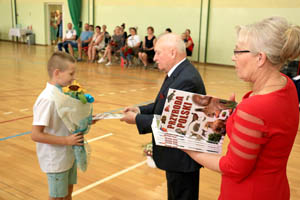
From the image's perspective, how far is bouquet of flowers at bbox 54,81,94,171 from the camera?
2012 mm

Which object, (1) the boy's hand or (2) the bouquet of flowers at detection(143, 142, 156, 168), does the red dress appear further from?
(2) the bouquet of flowers at detection(143, 142, 156, 168)

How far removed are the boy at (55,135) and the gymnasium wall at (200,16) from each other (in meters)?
10.7

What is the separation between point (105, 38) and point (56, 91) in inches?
508

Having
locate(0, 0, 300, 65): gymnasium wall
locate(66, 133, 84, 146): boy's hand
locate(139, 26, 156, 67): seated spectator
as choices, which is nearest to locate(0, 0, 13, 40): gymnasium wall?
locate(0, 0, 300, 65): gymnasium wall

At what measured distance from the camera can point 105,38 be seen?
47.6 feet

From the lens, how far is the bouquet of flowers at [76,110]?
2.01m

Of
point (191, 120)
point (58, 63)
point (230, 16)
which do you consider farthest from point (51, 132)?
point (230, 16)

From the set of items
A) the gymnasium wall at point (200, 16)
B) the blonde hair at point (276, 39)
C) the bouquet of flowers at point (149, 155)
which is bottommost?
the bouquet of flowers at point (149, 155)

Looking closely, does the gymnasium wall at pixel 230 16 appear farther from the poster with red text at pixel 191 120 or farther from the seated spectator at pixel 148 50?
the poster with red text at pixel 191 120

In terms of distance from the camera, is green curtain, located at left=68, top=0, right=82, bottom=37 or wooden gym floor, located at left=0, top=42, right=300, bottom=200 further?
green curtain, located at left=68, top=0, right=82, bottom=37

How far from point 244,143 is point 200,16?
13.4 m

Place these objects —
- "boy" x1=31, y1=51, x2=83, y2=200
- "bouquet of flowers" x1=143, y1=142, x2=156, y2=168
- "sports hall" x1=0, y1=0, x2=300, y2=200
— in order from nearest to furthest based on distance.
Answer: "boy" x1=31, y1=51, x2=83, y2=200 < "sports hall" x1=0, y1=0, x2=300, y2=200 < "bouquet of flowers" x1=143, y1=142, x2=156, y2=168

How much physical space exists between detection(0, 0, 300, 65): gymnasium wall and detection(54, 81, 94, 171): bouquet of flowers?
10.7m

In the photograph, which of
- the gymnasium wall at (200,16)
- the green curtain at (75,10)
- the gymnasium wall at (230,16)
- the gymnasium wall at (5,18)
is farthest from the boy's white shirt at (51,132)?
the gymnasium wall at (5,18)
